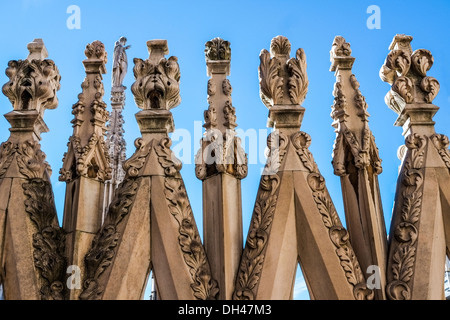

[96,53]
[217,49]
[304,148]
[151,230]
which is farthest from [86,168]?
[304,148]

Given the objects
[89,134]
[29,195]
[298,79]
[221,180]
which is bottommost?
[29,195]

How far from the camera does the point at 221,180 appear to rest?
6.95 m

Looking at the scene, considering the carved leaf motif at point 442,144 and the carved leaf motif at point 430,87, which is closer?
the carved leaf motif at point 442,144

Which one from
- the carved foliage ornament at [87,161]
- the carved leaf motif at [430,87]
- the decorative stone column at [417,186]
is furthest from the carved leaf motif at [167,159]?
the carved leaf motif at [430,87]

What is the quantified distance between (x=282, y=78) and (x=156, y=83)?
1541 mm

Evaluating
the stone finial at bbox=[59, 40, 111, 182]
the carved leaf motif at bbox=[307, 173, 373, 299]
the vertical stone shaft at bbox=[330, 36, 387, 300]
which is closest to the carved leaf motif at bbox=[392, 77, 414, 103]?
the vertical stone shaft at bbox=[330, 36, 387, 300]

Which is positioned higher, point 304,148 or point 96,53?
point 96,53

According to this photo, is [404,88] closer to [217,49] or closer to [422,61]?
[422,61]

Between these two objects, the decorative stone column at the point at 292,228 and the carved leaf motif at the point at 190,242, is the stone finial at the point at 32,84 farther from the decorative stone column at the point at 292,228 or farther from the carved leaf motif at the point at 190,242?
the decorative stone column at the point at 292,228

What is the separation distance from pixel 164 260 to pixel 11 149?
2313mm

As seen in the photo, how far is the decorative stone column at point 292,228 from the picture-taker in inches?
253

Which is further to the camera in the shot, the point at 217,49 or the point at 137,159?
the point at 217,49

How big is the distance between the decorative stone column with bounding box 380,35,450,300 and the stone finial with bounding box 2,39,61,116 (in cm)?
420

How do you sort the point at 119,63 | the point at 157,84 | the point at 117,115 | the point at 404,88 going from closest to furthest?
the point at 157,84 → the point at 404,88 → the point at 119,63 → the point at 117,115
